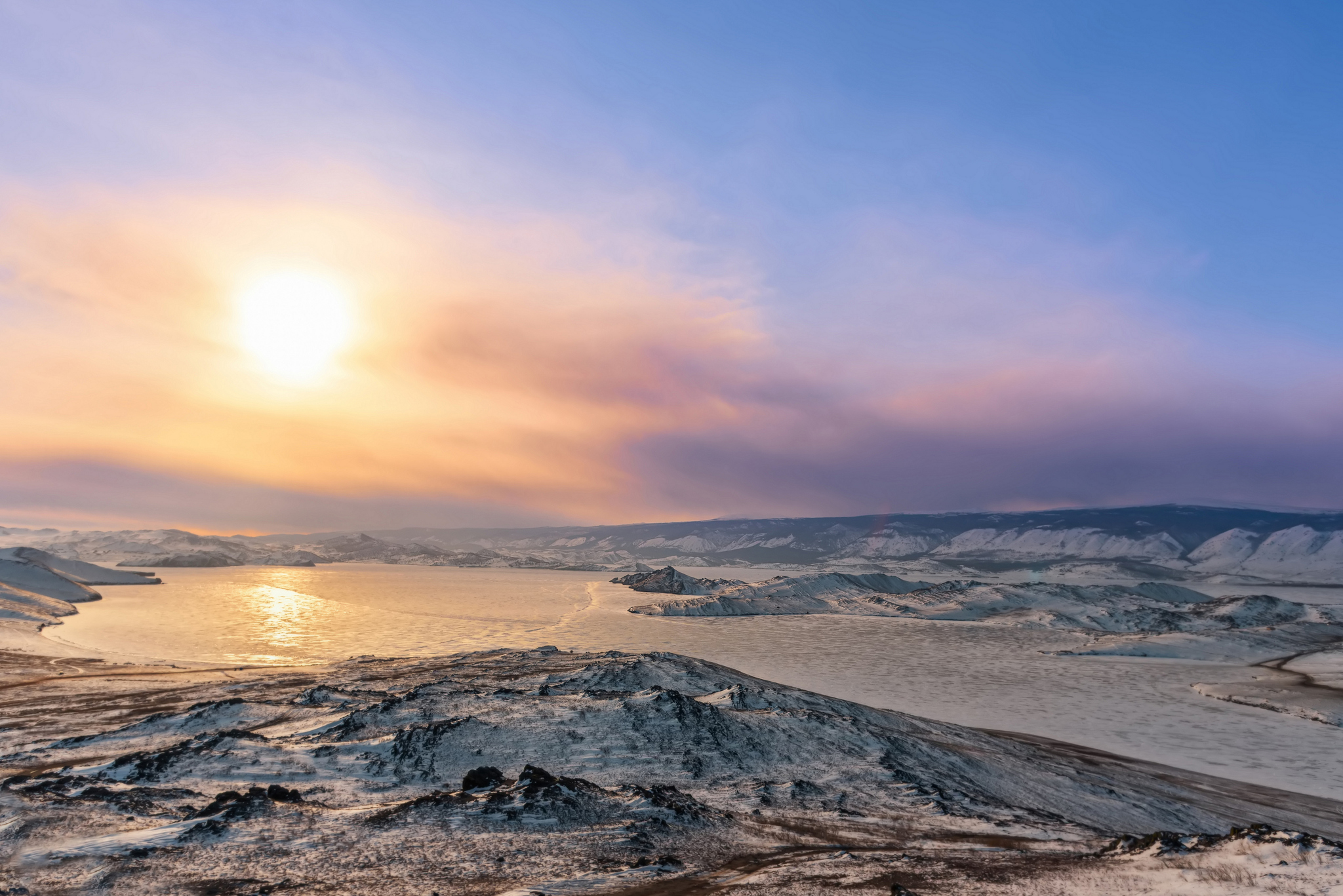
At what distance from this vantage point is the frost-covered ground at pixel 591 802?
632cm

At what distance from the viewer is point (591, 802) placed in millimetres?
8531

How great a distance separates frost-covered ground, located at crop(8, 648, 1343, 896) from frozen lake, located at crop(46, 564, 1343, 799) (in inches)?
234

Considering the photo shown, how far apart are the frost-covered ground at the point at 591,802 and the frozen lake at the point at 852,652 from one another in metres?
5.93

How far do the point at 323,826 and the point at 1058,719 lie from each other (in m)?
24.5

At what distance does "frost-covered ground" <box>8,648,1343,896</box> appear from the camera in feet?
20.7

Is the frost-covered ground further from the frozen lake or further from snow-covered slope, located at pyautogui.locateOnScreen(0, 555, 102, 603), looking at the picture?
snow-covered slope, located at pyautogui.locateOnScreen(0, 555, 102, 603)

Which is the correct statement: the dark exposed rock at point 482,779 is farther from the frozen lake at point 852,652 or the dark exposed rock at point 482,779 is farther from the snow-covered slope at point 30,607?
the snow-covered slope at point 30,607

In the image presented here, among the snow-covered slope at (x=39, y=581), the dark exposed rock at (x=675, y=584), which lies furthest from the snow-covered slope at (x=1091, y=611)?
the snow-covered slope at (x=39, y=581)

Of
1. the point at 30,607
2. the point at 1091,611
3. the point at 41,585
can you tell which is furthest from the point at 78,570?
the point at 1091,611

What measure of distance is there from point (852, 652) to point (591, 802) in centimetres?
3722

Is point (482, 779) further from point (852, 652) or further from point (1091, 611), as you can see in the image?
point (1091, 611)

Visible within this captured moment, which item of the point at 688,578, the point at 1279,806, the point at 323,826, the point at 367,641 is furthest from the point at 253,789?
the point at 688,578

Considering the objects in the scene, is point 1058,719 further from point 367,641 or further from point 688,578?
point 688,578

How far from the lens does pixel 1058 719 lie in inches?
944
